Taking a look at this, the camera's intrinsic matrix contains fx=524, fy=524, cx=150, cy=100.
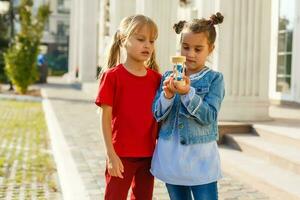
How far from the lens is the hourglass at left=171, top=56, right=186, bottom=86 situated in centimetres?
228

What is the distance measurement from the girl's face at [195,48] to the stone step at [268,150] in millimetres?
2851

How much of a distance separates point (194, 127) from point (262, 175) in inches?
109

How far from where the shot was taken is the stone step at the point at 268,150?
17.2ft

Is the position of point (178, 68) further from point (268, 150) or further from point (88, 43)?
point (88, 43)

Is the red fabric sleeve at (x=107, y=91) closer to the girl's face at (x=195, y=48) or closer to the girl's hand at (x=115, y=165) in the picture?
the girl's hand at (x=115, y=165)

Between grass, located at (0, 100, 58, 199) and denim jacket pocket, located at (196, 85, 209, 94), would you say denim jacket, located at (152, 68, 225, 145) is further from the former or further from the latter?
grass, located at (0, 100, 58, 199)

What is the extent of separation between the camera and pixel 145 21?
8.55ft

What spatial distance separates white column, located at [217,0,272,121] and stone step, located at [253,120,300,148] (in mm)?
588

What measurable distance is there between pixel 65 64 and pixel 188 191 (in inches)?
2009

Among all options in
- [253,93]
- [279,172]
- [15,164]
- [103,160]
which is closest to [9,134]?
[15,164]

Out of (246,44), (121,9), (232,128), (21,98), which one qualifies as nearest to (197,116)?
(232,128)

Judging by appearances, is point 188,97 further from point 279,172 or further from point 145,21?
point 279,172

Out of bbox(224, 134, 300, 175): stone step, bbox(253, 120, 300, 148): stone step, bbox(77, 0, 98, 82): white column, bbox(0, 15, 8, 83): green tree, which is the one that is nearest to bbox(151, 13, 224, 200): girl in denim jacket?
bbox(224, 134, 300, 175): stone step

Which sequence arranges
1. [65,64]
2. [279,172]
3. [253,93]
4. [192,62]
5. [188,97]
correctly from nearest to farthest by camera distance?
[188,97], [192,62], [279,172], [253,93], [65,64]
